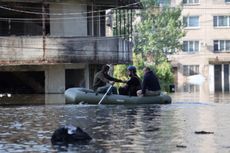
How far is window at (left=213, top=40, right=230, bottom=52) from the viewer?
68.3 meters

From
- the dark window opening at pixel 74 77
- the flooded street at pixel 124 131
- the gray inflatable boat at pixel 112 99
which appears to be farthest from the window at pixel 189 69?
the flooded street at pixel 124 131

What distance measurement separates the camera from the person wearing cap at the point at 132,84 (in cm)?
2374

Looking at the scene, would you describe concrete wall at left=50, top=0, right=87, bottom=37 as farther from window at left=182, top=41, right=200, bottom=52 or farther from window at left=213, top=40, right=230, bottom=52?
window at left=213, top=40, right=230, bottom=52

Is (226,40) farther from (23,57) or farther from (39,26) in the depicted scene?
(23,57)

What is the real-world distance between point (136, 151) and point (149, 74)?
1263 cm

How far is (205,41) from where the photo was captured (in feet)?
224

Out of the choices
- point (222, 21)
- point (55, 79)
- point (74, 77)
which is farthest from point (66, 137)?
point (222, 21)

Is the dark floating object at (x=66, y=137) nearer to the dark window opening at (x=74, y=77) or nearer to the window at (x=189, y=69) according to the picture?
the dark window opening at (x=74, y=77)

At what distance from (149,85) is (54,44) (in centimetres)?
1298

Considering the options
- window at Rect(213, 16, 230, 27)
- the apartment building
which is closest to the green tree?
the apartment building

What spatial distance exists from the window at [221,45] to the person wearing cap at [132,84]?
45474 millimetres

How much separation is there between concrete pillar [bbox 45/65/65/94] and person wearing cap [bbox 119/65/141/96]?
1254 cm

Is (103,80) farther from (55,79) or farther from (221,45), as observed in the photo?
(221,45)

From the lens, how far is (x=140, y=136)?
12617 mm
